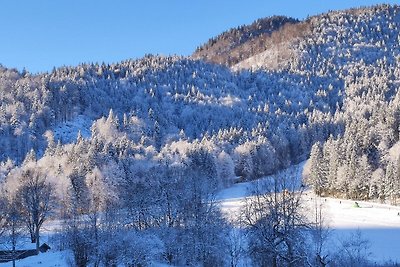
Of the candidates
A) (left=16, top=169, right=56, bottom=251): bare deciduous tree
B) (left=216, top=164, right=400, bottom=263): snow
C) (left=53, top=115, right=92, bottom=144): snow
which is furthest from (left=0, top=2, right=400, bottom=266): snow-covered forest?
(left=216, top=164, right=400, bottom=263): snow

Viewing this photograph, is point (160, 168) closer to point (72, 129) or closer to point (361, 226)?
point (361, 226)

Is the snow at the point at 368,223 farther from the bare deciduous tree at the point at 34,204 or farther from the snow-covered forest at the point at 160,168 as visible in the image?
the bare deciduous tree at the point at 34,204

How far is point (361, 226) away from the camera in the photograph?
61.9 metres

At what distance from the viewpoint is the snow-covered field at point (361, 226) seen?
3831cm

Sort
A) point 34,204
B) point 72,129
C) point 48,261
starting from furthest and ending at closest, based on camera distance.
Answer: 1. point 72,129
2. point 34,204
3. point 48,261

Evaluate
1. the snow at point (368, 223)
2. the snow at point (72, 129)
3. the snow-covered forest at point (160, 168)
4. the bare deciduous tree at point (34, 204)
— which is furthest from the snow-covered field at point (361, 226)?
the snow at point (72, 129)

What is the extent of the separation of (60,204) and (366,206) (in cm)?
5014

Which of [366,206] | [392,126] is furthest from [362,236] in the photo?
[392,126]

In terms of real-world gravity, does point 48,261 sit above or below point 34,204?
below

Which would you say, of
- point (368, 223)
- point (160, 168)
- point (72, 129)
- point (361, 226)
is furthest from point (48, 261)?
point (72, 129)

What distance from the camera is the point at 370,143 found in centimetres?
9962

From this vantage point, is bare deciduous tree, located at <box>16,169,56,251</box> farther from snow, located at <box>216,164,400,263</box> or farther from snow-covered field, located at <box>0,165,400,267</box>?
snow, located at <box>216,164,400,263</box>

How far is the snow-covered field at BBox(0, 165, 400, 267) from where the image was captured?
38.3 m

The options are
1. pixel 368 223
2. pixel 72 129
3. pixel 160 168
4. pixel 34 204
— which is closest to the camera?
pixel 34 204
